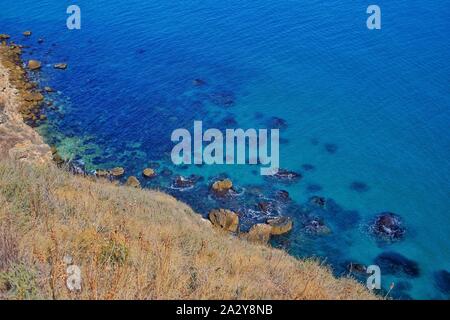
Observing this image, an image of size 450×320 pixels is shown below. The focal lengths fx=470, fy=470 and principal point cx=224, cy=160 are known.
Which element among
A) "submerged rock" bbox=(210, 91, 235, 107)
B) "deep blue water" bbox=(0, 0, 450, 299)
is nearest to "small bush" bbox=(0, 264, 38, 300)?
"deep blue water" bbox=(0, 0, 450, 299)

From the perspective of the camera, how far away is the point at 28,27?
50.2 metres

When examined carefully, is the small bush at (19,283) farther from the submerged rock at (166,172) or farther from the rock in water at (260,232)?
the submerged rock at (166,172)

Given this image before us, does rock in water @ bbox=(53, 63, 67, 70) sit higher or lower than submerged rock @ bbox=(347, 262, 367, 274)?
higher

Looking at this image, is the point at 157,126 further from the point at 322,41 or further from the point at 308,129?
the point at 322,41

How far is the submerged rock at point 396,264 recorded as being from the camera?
24.9 m

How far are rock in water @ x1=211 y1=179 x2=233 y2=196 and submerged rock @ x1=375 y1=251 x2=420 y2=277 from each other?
9.69 m

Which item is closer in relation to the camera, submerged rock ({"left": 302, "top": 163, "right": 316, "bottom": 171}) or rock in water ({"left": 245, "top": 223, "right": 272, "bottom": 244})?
rock in water ({"left": 245, "top": 223, "right": 272, "bottom": 244})

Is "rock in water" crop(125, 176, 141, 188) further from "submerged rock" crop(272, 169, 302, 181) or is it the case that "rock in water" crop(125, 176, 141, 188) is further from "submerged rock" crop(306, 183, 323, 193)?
A: "submerged rock" crop(306, 183, 323, 193)

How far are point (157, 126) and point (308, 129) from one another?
37.4ft

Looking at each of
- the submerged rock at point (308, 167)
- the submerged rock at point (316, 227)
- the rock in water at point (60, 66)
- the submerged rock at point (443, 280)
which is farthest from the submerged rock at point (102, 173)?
the submerged rock at point (443, 280)

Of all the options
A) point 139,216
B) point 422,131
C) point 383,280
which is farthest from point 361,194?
point 139,216

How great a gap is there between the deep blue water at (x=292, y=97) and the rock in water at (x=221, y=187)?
64cm

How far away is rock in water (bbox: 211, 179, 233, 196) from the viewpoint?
29375 mm

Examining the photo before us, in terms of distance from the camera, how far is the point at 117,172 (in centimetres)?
3066
